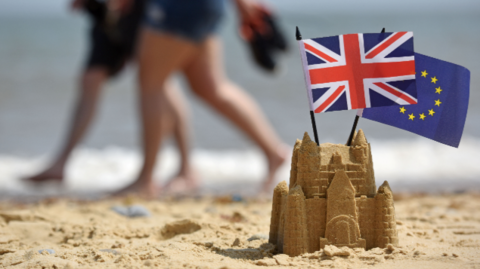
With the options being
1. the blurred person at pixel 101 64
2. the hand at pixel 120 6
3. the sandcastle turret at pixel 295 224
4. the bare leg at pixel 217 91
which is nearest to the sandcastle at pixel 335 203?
the sandcastle turret at pixel 295 224

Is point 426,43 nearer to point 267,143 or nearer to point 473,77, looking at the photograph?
point 473,77

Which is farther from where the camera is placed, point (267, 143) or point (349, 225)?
point (267, 143)

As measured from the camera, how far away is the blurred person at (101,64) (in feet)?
16.3

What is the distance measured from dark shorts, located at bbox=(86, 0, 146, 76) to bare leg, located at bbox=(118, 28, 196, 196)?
0.58m

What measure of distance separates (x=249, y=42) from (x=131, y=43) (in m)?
1.16

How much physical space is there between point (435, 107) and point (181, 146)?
10.6 feet

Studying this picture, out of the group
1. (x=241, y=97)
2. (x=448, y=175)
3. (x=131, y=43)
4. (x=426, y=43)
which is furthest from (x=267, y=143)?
(x=426, y=43)

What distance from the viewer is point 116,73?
518 cm

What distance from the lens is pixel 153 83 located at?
4.46 metres

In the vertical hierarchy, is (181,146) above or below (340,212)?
above

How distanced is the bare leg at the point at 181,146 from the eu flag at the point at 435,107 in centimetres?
285

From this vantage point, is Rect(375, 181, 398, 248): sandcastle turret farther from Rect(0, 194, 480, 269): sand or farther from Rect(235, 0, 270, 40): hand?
Rect(235, 0, 270, 40): hand

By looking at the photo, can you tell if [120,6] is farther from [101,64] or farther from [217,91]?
[217,91]

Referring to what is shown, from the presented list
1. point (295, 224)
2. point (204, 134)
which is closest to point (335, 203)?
point (295, 224)
